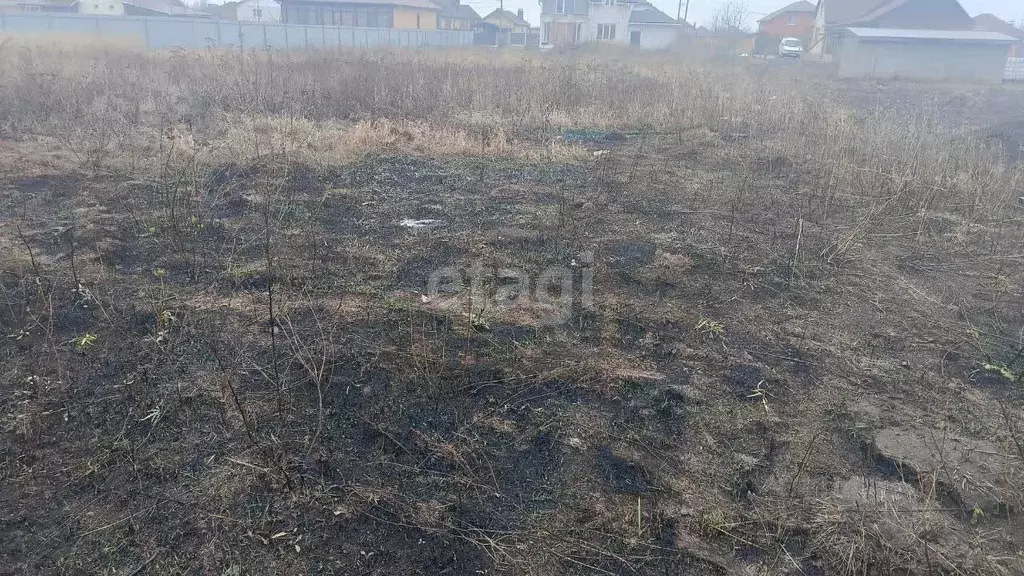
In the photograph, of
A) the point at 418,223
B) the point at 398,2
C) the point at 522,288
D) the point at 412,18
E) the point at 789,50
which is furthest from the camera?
the point at 412,18

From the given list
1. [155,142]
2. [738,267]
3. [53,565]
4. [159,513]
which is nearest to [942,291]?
[738,267]

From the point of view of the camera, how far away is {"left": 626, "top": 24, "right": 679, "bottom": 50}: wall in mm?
38062

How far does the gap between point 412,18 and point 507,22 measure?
11.5 meters

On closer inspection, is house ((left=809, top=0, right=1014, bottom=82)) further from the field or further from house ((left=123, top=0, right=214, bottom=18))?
house ((left=123, top=0, right=214, bottom=18))

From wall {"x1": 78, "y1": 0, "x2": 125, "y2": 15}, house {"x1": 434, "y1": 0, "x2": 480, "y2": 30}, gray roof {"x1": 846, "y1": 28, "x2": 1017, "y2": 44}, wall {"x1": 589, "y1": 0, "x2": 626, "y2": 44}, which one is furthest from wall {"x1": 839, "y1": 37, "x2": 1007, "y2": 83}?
wall {"x1": 78, "y1": 0, "x2": 125, "y2": 15}

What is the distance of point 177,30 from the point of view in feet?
79.4

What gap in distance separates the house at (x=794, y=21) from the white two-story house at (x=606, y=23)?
10556mm

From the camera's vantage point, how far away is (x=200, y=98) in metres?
11.2

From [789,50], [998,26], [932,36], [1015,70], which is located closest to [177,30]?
[789,50]

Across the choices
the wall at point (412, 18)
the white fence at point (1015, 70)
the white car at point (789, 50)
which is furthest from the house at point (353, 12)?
the white fence at point (1015, 70)

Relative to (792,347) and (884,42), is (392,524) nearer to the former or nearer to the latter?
(792,347)

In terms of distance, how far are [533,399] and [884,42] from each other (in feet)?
103

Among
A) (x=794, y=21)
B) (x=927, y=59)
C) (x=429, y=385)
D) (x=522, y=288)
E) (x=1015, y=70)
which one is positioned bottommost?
(x=429, y=385)

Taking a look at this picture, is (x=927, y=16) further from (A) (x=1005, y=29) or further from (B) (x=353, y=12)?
(B) (x=353, y=12)
